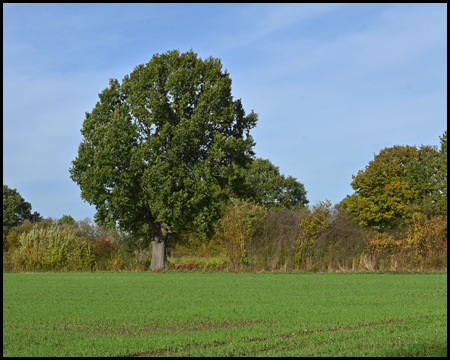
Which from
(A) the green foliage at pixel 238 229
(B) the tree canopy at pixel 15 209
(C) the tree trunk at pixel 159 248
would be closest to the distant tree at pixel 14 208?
(B) the tree canopy at pixel 15 209

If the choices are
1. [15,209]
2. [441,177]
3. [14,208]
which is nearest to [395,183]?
[441,177]

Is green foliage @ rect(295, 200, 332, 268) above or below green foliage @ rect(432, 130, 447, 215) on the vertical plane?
below

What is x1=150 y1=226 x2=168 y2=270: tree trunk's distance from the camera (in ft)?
110

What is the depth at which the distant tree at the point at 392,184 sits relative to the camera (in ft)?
172

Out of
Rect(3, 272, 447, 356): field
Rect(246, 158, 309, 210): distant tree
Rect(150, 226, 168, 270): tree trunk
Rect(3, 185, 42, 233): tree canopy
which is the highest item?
Rect(246, 158, 309, 210): distant tree

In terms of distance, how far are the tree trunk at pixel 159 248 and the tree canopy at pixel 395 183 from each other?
25985mm

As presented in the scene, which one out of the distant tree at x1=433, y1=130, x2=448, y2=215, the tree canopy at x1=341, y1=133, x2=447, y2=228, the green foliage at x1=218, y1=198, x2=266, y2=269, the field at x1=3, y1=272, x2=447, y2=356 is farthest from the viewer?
the tree canopy at x1=341, y1=133, x2=447, y2=228

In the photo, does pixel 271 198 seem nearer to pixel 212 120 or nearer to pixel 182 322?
pixel 212 120

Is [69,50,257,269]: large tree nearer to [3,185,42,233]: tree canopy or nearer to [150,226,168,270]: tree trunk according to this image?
[150,226,168,270]: tree trunk

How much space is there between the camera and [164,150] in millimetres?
33344

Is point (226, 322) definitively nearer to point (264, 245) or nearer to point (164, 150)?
point (264, 245)

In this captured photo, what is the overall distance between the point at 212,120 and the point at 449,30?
2476cm

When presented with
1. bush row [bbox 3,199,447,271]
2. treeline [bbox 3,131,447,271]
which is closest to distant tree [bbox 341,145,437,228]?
treeline [bbox 3,131,447,271]

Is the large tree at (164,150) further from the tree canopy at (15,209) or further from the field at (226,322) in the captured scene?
the tree canopy at (15,209)
